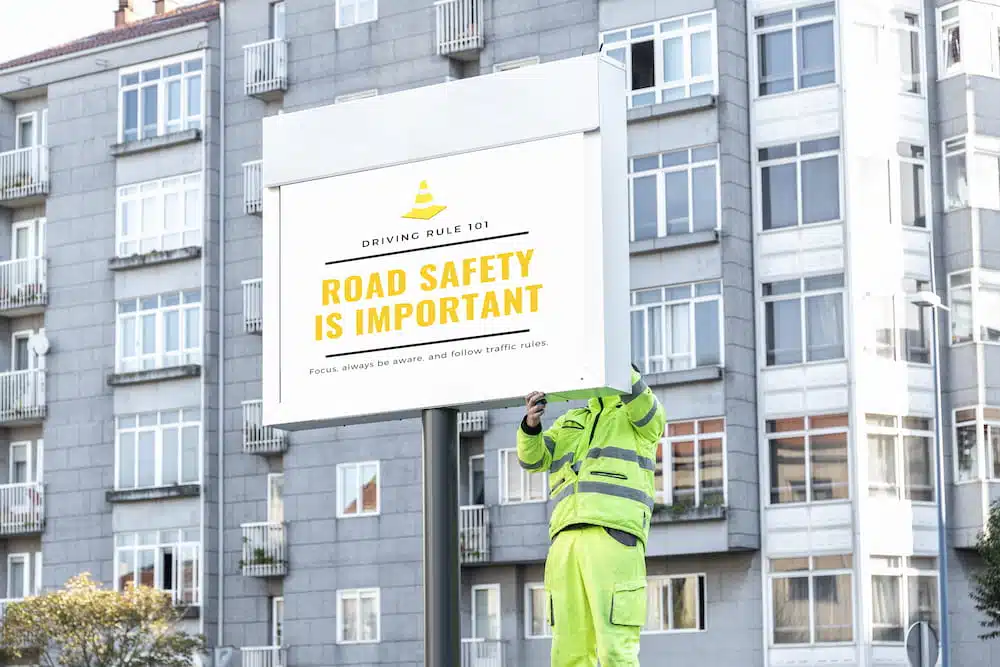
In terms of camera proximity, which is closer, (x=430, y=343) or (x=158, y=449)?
(x=430, y=343)

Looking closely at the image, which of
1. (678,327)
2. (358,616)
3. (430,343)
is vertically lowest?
(358,616)

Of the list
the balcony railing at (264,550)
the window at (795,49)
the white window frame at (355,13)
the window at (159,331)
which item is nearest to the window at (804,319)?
the window at (795,49)

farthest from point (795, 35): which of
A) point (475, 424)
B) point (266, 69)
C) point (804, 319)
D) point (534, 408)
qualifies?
point (534, 408)

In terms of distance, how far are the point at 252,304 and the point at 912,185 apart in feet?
54.9

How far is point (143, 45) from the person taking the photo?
53938 millimetres

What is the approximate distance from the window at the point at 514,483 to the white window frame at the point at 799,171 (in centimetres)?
754

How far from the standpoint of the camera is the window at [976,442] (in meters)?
42.5

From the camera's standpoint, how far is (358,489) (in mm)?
48625

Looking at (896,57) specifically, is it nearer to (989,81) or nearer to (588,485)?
(989,81)

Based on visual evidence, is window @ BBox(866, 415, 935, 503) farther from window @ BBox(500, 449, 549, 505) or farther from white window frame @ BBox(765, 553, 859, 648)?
window @ BBox(500, 449, 549, 505)

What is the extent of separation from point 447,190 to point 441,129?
379 millimetres

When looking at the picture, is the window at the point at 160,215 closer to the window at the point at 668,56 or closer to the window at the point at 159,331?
the window at the point at 159,331

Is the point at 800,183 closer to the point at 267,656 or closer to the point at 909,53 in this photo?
the point at 909,53

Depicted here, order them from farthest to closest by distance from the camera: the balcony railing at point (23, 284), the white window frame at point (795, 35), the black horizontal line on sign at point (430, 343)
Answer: the balcony railing at point (23, 284) → the white window frame at point (795, 35) → the black horizontal line on sign at point (430, 343)
